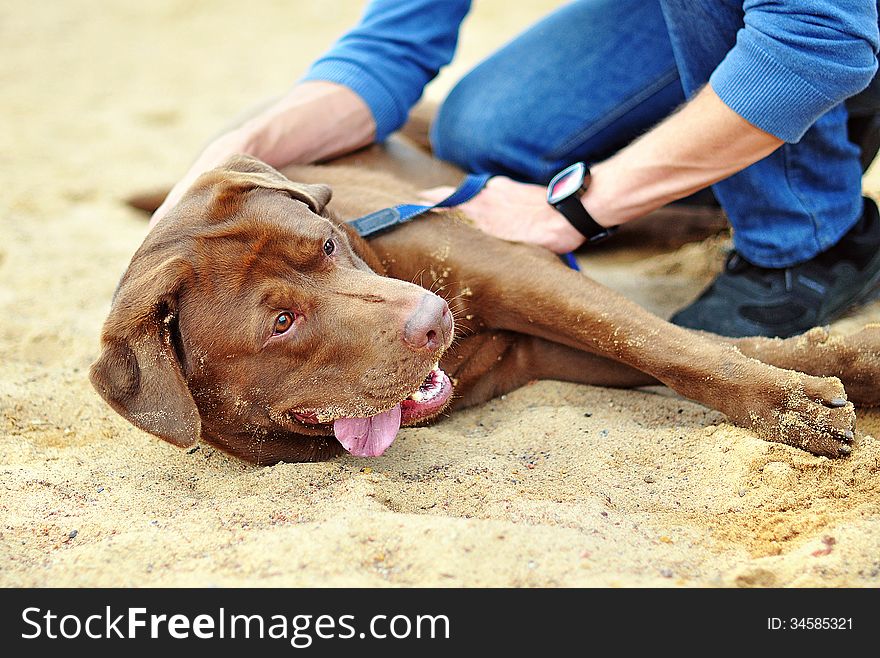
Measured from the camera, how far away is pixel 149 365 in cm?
257

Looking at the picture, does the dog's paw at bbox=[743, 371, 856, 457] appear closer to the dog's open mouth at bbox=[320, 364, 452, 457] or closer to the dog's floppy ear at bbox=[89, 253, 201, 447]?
the dog's open mouth at bbox=[320, 364, 452, 457]

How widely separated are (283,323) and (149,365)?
15.0 inches

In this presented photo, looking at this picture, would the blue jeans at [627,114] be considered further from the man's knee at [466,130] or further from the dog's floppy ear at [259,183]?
the dog's floppy ear at [259,183]

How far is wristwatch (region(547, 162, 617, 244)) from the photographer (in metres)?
3.28

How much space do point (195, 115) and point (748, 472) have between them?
5.54 meters

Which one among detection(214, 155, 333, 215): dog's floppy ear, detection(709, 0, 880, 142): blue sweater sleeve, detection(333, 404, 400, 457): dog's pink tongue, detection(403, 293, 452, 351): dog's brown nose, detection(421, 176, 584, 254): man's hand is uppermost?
detection(709, 0, 880, 142): blue sweater sleeve

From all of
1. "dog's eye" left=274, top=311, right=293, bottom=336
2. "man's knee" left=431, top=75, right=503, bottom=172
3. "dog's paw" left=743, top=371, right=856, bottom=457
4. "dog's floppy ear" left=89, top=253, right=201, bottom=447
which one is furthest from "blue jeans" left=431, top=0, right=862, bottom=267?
"dog's floppy ear" left=89, top=253, right=201, bottom=447

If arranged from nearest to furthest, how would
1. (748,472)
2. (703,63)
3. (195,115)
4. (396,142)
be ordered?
(748,472), (703,63), (396,142), (195,115)

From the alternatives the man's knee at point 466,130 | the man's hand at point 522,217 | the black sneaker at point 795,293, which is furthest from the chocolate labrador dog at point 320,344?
the man's knee at point 466,130

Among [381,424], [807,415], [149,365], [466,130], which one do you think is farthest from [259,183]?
[466,130]
